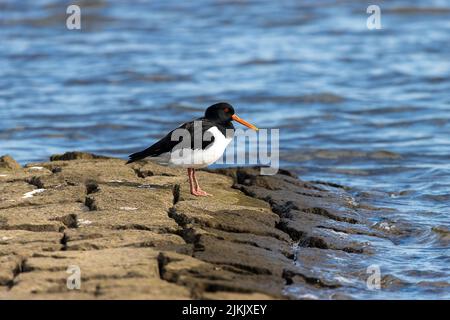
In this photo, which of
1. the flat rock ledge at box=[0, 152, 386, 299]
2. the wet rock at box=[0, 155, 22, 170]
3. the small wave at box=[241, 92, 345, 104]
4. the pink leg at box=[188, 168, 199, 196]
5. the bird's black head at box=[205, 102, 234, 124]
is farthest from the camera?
the small wave at box=[241, 92, 345, 104]

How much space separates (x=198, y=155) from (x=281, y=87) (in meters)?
8.70

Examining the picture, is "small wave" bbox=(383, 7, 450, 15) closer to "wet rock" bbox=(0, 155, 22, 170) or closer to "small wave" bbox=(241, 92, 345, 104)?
"small wave" bbox=(241, 92, 345, 104)

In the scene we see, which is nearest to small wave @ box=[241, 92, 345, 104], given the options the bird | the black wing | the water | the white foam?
the water

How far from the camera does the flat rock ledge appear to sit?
203 inches

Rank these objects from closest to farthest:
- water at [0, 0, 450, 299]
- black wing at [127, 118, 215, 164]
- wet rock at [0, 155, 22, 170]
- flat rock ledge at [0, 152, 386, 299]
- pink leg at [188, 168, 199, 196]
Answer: flat rock ledge at [0, 152, 386, 299], pink leg at [188, 168, 199, 196], black wing at [127, 118, 215, 164], wet rock at [0, 155, 22, 170], water at [0, 0, 450, 299]

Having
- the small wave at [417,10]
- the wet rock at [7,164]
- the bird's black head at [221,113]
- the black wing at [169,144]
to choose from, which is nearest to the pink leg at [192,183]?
the black wing at [169,144]

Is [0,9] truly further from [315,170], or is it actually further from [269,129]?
[315,170]

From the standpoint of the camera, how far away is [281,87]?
1570 cm

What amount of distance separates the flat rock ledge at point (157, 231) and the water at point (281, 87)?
0.49 meters

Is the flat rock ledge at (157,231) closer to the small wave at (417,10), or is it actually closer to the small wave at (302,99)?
the small wave at (302,99)

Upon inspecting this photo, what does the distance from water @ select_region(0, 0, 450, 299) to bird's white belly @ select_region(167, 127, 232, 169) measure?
1.54 m
